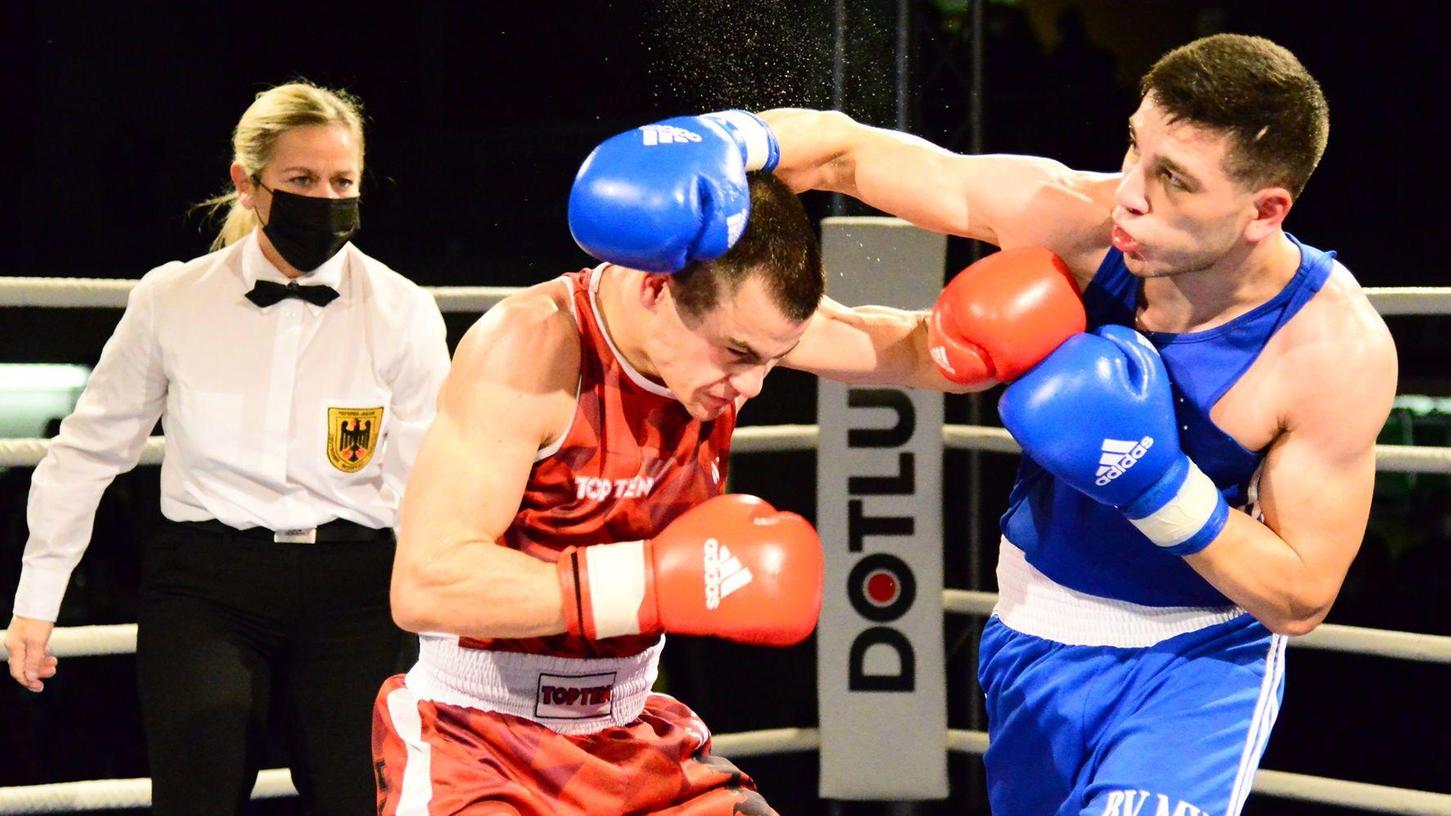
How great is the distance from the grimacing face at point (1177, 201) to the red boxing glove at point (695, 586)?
22.4 inches

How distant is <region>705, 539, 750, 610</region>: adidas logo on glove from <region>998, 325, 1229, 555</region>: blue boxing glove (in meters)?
0.40

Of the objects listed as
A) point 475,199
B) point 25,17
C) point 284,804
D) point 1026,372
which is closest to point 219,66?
point 25,17

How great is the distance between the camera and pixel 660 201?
1588mm

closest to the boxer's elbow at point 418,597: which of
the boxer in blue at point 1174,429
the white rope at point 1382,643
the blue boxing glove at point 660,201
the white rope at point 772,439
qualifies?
the blue boxing glove at point 660,201

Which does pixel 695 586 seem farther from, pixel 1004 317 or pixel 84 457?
pixel 84 457

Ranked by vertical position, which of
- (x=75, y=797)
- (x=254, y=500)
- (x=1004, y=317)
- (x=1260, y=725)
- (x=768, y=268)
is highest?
(x=768, y=268)

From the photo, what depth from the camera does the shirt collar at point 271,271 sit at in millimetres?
2598

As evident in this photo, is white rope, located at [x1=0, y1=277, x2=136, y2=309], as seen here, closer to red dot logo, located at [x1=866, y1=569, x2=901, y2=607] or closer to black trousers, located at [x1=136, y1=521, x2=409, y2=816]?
black trousers, located at [x1=136, y1=521, x2=409, y2=816]

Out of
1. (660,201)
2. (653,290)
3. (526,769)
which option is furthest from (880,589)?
(660,201)

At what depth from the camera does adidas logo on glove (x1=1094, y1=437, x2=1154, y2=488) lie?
176 centimetres

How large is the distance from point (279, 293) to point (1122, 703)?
147 cm

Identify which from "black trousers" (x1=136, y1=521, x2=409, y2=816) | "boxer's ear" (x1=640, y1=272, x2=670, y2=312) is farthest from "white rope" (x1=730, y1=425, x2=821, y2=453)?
"boxer's ear" (x1=640, y1=272, x2=670, y2=312)

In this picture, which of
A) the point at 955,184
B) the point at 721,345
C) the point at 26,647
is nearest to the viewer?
the point at 721,345

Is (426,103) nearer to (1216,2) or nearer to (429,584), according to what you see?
(1216,2)
